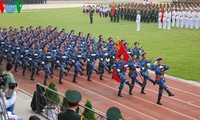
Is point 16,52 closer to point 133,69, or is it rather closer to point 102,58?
point 102,58

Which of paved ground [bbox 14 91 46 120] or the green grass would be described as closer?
paved ground [bbox 14 91 46 120]

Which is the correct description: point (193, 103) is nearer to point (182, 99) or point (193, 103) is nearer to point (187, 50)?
point (182, 99)

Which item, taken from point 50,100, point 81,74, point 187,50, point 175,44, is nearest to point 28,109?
point 50,100

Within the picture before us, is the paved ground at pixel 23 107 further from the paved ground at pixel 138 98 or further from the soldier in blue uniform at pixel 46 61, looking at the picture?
the soldier in blue uniform at pixel 46 61

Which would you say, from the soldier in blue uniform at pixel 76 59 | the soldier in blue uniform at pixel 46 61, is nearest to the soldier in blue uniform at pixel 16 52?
the soldier in blue uniform at pixel 46 61

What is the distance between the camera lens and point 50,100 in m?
11.7

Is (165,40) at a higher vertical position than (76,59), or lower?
lower

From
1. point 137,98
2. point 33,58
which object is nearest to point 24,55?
point 33,58

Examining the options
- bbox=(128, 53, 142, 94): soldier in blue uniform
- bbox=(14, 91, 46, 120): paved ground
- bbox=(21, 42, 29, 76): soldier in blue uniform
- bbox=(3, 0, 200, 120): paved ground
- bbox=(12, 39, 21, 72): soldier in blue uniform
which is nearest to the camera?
bbox=(14, 91, 46, 120): paved ground

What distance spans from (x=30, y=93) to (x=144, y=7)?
26.5 meters

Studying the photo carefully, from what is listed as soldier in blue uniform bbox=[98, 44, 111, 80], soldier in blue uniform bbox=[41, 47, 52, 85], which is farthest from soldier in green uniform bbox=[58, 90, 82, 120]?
soldier in blue uniform bbox=[98, 44, 111, 80]

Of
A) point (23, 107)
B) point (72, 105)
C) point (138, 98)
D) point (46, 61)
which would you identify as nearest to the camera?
point (72, 105)

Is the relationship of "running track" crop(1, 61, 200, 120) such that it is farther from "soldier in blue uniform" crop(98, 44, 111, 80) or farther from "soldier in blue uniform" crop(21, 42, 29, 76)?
"soldier in blue uniform" crop(21, 42, 29, 76)

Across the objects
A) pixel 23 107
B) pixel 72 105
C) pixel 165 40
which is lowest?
pixel 165 40
